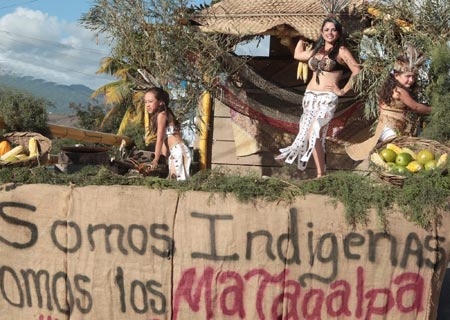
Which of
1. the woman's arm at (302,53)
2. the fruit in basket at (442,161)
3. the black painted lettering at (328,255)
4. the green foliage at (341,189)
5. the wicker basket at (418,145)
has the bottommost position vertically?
the black painted lettering at (328,255)

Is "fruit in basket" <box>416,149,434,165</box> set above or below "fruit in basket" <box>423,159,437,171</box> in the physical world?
above

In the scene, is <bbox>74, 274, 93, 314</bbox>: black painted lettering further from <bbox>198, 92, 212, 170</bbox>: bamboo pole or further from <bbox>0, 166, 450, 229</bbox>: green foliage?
<bbox>198, 92, 212, 170</bbox>: bamboo pole

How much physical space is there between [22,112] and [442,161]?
3.93m

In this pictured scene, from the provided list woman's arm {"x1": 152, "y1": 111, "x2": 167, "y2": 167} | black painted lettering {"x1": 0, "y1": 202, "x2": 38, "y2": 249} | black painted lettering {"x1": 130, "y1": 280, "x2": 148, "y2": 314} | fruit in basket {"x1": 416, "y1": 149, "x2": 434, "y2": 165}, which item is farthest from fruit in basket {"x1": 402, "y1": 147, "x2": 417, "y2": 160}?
black painted lettering {"x1": 0, "y1": 202, "x2": 38, "y2": 249}

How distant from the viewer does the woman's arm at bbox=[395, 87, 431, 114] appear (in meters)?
4.53

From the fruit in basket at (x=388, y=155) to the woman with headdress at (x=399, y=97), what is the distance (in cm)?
84

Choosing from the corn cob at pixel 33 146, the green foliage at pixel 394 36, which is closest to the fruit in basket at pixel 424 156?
the green foliage at pixel 394 36

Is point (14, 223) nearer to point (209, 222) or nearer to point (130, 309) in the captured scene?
point (130, 309)

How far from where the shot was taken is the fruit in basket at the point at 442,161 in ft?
11.1

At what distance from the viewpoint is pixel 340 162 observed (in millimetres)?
7125

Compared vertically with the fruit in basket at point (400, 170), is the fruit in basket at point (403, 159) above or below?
above

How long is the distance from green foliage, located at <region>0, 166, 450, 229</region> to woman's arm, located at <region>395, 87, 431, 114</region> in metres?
1.36

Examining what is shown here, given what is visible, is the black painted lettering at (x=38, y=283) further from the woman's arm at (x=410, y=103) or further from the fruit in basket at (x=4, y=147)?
the woman's arm at (x=410, y=103)

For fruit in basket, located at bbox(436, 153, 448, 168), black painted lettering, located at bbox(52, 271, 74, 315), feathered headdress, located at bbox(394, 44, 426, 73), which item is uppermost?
feathered headdress, located at bbox(394, 44, 426, 73)
